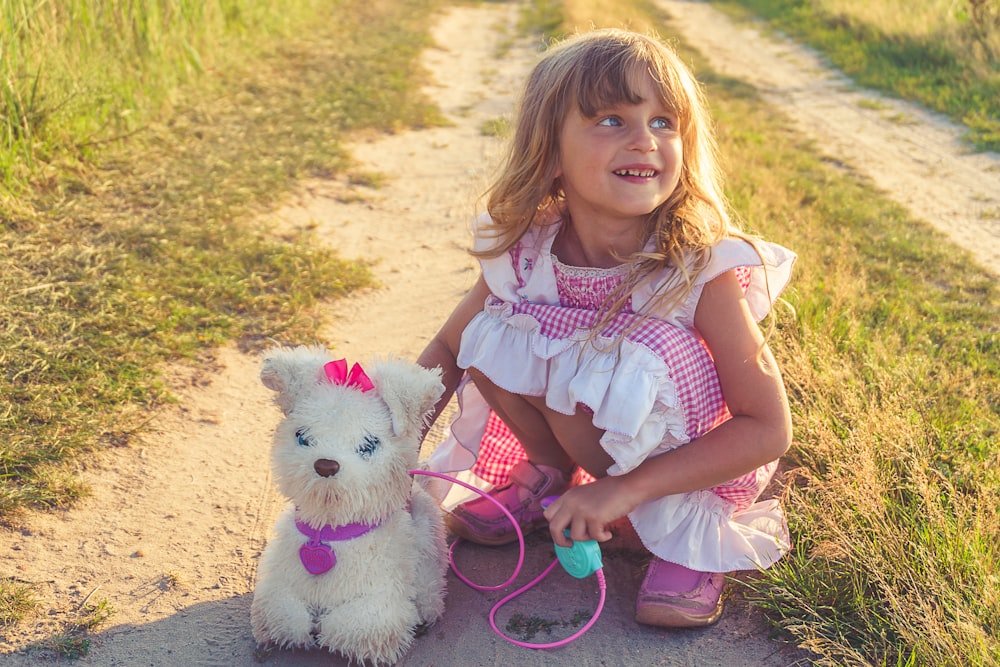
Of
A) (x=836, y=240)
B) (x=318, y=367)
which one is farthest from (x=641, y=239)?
(x=836, y=240)

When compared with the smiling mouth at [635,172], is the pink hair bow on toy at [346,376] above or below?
below

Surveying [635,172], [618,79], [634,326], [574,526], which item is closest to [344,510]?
[574,526]

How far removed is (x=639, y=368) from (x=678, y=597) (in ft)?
1.80

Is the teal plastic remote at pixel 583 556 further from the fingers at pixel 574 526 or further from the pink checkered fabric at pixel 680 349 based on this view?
the pink checkered fabric at pixel 680 349

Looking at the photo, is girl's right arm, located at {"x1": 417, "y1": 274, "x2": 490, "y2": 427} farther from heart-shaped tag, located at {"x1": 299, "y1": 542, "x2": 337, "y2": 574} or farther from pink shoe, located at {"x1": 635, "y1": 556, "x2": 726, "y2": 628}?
pink shoe, located at {"x1": 635, "y1": 556, "x2": 726, "y2": 628}

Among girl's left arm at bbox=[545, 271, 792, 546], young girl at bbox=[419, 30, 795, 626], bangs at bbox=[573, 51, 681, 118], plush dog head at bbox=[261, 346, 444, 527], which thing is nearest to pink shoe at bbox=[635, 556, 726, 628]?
young girl at bbox=[419, 30, 795, 626]

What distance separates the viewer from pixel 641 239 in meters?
2.36

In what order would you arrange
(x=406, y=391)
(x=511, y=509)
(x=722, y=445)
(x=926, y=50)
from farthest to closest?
(x=926, y=50), (x=511, y=509), (x=722, y=445), (x=406, y=391)

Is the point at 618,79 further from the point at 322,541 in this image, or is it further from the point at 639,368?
the point at 322,541

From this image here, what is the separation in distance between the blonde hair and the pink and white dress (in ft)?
0.16

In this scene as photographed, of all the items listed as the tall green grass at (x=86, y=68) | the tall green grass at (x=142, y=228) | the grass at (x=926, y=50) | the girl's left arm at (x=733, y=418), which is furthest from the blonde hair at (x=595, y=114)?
the grass at (x=926, y=50)

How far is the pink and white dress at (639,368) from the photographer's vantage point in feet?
7.19

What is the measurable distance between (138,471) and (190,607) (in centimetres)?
63

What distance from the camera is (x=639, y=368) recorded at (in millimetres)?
2191
